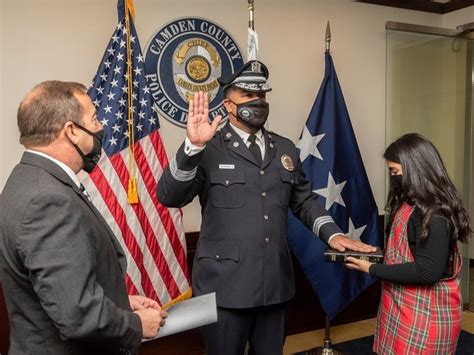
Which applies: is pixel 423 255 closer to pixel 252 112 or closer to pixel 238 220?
pixel 238 220

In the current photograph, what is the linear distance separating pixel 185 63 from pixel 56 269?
1929 mm

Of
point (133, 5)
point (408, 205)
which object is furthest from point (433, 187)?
point (133, 5)

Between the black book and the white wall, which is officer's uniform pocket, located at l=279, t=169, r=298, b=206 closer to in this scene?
the black book

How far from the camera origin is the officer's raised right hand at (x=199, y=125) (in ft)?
5.38

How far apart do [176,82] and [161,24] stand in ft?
1.08

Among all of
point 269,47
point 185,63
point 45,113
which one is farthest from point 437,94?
point 45,113

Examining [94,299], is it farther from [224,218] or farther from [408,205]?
[408,205]

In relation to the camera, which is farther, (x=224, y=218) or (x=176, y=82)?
(x=176, y=82)

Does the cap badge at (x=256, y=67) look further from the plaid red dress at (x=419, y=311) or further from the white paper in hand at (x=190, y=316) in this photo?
the white paper in hand at (x=190, y=316)

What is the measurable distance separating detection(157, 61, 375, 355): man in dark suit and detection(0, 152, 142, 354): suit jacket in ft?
1.99

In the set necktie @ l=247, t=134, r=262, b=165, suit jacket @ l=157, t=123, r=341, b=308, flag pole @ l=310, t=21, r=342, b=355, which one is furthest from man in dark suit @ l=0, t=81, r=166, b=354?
flag pole @ l=310, t=21, r=342, b=355

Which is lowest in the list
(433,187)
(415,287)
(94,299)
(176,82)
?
(415,287)

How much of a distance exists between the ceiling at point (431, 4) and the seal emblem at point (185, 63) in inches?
50.5

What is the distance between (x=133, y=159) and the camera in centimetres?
242
